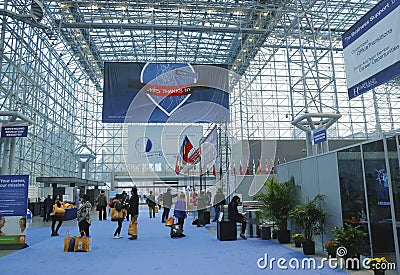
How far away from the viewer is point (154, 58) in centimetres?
2886

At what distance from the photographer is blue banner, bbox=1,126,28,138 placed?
10977 mm

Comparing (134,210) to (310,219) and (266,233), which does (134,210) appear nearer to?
(266,233)

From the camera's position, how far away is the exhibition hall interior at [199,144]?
6.15m

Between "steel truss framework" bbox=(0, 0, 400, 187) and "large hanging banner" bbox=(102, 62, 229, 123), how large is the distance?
4.40 meters

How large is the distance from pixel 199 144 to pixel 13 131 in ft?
28.8

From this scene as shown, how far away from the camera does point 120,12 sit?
823 inches

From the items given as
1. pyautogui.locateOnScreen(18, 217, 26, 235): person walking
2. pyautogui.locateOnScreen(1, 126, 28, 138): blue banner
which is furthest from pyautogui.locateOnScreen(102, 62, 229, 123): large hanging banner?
pyautogui.locateOnScreen(18, 217, 26, 235): person walking

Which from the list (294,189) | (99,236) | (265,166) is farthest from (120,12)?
(294,189)

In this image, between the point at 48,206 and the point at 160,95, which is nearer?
the point at 160,95

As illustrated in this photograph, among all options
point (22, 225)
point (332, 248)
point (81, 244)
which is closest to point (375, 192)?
point (332, 248)

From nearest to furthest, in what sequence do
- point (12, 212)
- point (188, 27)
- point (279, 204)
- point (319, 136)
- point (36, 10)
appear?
point (12, 212)
point (279, 204)
point (319, 136)
point (36, 10)
point (188, 27)

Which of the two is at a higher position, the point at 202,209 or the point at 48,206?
the point at 48,206

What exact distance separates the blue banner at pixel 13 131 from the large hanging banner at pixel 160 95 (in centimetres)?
367

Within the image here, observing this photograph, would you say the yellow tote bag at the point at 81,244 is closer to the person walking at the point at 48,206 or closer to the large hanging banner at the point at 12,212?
the large hanging banner at the point at 12,212
